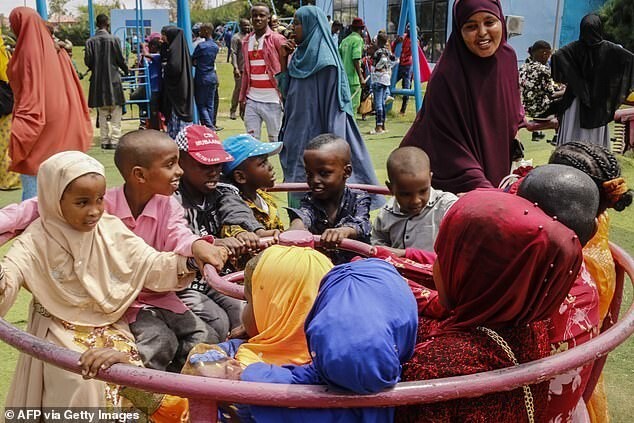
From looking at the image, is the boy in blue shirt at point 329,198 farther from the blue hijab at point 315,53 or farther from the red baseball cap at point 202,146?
the blue hijab at point 315,53

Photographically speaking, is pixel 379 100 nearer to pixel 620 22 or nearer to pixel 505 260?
pixel 620 22

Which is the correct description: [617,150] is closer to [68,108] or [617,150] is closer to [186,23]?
[186,23]

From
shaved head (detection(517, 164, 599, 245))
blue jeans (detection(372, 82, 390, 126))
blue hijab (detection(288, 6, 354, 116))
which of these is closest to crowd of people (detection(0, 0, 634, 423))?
shaved head (detection(517, 164, 599, 245))

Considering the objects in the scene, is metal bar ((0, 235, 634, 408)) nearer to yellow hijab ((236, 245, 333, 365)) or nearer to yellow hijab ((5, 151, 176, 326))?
yellow hijab ((236, 245, 333, 365))

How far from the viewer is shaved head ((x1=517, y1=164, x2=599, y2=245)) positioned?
1.87 metres

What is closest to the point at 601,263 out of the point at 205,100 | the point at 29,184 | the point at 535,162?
the point at 29,184

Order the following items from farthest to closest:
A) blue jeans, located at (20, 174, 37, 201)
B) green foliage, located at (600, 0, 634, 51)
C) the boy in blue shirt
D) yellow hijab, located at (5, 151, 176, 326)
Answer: green foliage, located at (600, 0, 634, 51) → blue jeans, located at (20, 174, 37, 201) → the boy in blue shirt → yellow hijab, located at (5, 151, 176, 326)

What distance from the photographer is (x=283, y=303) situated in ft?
5.95

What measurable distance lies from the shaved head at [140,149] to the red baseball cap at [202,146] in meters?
0.27

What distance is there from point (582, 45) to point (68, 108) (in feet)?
17.7

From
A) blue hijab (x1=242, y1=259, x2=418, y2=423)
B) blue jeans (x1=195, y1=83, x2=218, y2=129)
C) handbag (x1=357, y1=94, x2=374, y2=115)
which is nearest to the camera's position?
blue hijab (x1=242, y1=259, x2=418, y2=423)

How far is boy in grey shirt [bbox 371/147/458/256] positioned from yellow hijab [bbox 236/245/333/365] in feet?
3.69

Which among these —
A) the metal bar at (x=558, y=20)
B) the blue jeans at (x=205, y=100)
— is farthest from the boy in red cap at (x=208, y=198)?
the metal bar at (x=558, y=20)

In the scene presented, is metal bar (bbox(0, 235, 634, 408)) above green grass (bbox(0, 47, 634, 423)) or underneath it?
above
